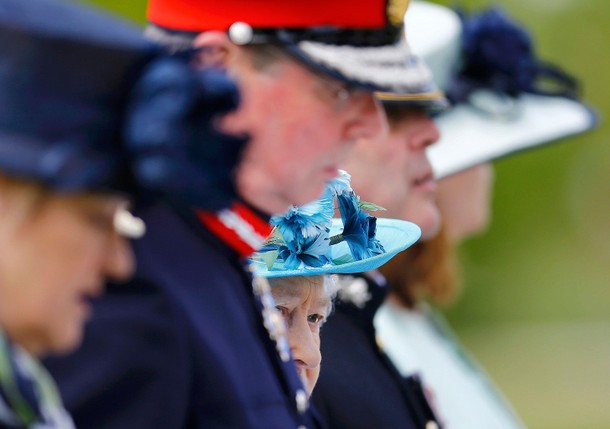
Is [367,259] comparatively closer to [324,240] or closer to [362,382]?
[324,240]

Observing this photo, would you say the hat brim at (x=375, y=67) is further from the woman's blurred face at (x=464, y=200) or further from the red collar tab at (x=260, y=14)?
the woman's blurred face at (x=464, y=200)

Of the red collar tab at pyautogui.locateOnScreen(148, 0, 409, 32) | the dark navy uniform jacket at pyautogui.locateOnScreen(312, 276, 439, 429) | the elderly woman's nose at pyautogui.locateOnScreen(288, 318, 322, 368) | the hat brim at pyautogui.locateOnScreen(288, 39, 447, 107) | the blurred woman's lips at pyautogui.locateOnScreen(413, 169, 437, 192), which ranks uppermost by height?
the red collar tab at pyautogui.locateOnScreen(148, 0, 409, 32)

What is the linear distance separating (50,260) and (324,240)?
61cm

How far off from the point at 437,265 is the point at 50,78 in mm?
2164

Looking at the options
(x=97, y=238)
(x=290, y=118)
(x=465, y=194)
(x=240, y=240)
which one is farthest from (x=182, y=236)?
(x=465, y=194)

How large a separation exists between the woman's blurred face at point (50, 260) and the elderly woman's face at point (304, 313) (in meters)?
0.56

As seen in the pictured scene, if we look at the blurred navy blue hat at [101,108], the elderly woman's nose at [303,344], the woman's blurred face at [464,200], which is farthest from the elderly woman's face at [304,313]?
the woman's blurred face at [464,200]

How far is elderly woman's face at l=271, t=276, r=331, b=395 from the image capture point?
59.6 inches

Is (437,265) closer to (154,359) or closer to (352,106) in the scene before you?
(352,106)

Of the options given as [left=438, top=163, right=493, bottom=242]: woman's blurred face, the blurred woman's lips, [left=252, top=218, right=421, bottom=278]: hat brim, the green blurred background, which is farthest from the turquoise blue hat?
the green blurred background

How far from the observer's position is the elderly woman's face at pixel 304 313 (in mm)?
1515

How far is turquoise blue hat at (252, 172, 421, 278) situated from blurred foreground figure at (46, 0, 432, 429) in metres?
0.02

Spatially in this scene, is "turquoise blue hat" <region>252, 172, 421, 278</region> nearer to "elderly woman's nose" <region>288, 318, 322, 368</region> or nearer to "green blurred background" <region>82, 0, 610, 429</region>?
"elderly woman's nose" <region>288, 318, 322, 368</region>

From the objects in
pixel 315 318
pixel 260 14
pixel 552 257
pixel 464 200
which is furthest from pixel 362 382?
pixel 552 257
